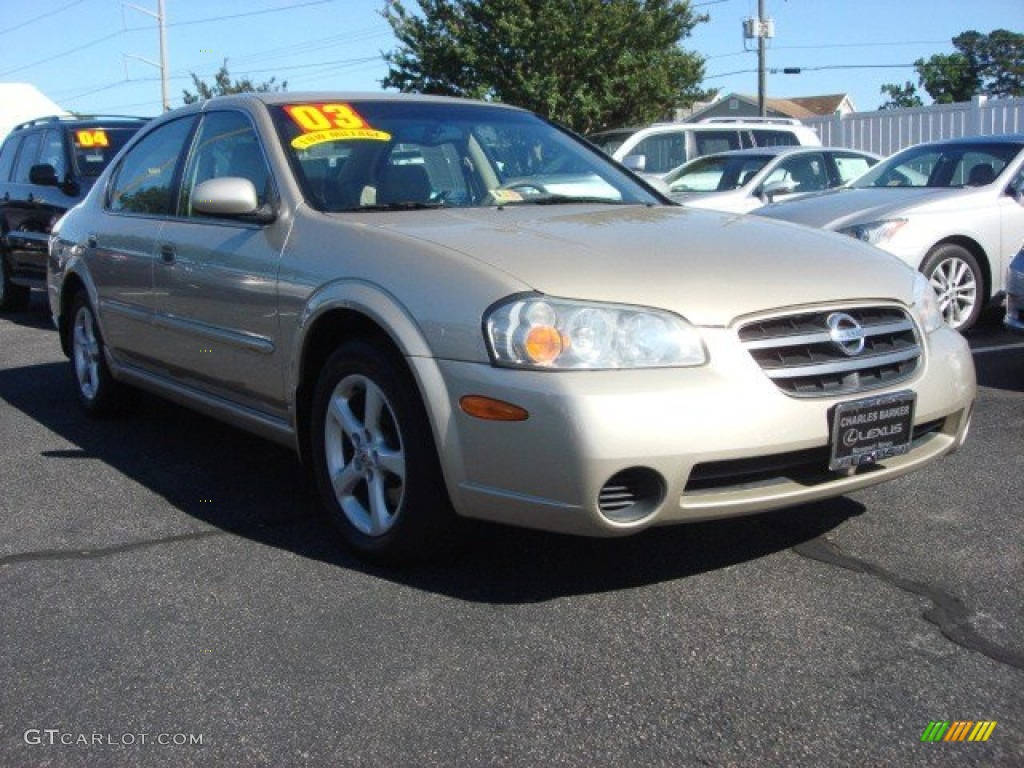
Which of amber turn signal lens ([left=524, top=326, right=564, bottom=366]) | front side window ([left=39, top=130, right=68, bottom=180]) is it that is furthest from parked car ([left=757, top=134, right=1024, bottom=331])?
front side window ([left=39, top=130, right=68, bottom=180])

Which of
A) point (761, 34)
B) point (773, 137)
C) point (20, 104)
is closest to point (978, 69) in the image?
point (761, 34)

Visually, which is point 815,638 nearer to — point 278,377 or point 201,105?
point 278,377

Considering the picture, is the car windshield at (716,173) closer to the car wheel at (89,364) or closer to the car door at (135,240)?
the car wheel at (89,364)

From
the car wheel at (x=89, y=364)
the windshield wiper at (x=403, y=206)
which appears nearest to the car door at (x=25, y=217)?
the car wheel at (x=89, y=364)

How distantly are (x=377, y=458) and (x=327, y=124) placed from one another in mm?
1510

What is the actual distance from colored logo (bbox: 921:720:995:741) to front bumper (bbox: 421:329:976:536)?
0.85 metres

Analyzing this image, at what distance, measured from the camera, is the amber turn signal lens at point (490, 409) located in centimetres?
324

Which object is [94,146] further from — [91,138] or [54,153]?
[54,153]

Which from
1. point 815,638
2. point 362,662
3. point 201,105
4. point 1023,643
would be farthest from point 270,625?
point 201,105

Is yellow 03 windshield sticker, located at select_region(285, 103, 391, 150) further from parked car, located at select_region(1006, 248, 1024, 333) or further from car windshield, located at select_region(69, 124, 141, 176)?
car windshield, located at select_region(69, 124, 141, 176)

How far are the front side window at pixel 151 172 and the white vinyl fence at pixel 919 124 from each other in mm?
13922

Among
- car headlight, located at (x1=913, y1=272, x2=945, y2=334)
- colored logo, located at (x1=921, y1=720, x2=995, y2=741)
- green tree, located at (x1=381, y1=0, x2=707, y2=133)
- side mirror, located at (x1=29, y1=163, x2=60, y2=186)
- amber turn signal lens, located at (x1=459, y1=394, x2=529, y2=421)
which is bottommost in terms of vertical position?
colored logo, located at (x1=921, y1=720, x2=995, y2=741)

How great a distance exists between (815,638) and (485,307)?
4.18 ft

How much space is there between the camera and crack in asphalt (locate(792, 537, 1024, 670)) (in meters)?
3.05
